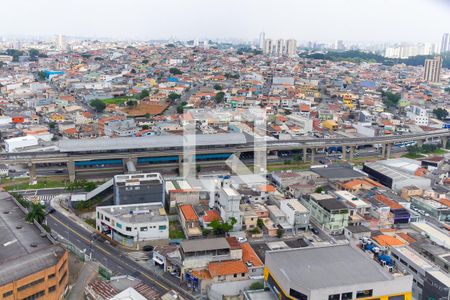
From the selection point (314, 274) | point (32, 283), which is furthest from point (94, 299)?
point (314, 274)

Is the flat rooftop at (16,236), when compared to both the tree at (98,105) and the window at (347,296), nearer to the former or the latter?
the window at (347,296)

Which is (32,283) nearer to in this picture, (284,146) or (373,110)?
(284,146)

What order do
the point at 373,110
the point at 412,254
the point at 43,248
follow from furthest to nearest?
the point at 373,110 < the point at 412,254 < the point at 43,248

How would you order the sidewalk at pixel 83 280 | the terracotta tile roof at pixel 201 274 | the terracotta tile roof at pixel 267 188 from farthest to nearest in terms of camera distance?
the terracotta tile roof at pixel 267 188
the terracotta tile roof at pixel 201 274
the sidewalk at pixel 83 280

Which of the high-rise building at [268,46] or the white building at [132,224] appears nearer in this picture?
the white building at [132,224]

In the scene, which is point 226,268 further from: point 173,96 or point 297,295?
point 173,96

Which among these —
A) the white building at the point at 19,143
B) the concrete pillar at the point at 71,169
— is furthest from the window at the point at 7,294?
the white building at the point at 19,143

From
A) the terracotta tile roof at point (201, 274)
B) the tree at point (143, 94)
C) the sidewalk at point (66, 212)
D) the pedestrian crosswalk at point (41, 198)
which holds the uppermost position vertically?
the tree at point (143, 94)
